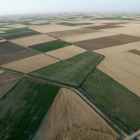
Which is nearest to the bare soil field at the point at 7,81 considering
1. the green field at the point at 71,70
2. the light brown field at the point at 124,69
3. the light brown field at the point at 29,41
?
the green field at the point at 71,70

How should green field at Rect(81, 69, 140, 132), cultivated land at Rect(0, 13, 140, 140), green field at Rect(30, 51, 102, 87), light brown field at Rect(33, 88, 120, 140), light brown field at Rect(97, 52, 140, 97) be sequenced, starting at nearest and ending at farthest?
light brown field at Rect(33, 88, 120, 140) → cultivated land at Rect(0, 13, 140, 140) → green field at Rect(81, 69, 140, 132) → light brown field at Rect(97, 52, 140, 97) → green field at Rect(30, 51, 102, 87)

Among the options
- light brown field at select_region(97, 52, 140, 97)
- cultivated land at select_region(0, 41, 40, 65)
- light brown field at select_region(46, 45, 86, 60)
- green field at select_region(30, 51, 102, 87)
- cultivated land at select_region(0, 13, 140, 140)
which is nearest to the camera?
cultivated land at select_region(0, 13, 140, 140)

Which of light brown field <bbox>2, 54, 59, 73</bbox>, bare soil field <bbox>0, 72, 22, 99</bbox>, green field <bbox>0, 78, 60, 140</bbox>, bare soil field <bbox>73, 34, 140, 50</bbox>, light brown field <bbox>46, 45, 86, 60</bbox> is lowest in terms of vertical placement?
bare soil field <bbox>73, 34, 140, 50</bbox>

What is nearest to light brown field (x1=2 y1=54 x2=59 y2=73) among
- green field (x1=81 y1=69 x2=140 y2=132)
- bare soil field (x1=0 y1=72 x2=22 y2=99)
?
bare soil field (x1=0 y1=72 x2=22 y2=99)

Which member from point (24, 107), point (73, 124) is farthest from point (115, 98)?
point (24, 107)

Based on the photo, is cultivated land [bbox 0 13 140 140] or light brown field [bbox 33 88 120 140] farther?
cultivated land [bbox 0 13 140 140]

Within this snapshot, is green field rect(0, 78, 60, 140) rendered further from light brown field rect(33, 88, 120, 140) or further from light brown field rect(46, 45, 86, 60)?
light brown field rect(46, 45, 86, 60)

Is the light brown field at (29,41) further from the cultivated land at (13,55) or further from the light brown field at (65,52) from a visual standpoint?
the light brown field at (65,52)

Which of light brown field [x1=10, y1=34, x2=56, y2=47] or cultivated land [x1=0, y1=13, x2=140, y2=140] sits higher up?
cultivated land [x1=0, y1=13, x2=140, y2=140]
